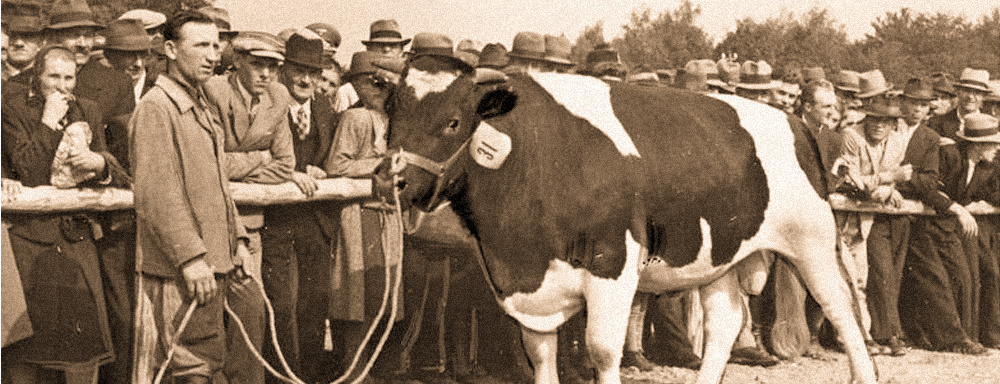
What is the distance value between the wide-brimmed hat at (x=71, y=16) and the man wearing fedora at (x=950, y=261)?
7576 millimetres

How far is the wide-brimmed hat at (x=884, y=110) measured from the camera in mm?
10828

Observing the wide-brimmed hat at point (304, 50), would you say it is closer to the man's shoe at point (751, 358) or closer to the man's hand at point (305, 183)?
the man's hand at point (305, 183)

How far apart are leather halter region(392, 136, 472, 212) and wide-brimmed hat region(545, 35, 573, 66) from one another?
459cm

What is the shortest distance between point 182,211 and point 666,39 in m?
50.8

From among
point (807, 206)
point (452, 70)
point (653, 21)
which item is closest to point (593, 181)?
point (452, 70)

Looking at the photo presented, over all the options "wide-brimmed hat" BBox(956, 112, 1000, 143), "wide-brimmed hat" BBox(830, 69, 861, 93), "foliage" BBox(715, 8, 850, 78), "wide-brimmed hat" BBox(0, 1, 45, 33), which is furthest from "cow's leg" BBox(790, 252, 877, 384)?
"foliage" BBox(715, 8, 850, 78)

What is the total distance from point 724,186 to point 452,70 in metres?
1.95

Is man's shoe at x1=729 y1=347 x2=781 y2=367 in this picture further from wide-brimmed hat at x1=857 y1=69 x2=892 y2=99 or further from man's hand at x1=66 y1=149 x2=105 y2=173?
man's hand at x1=66 y1=149 x2=105 y2=173

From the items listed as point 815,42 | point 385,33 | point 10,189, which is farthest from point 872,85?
point 815,42

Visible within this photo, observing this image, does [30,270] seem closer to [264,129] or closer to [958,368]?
[264,129]

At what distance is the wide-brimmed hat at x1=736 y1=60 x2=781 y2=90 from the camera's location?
452 inches

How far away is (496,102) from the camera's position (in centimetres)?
616

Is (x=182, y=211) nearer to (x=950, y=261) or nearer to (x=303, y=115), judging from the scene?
(x=303, y=115)

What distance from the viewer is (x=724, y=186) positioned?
7027mm
